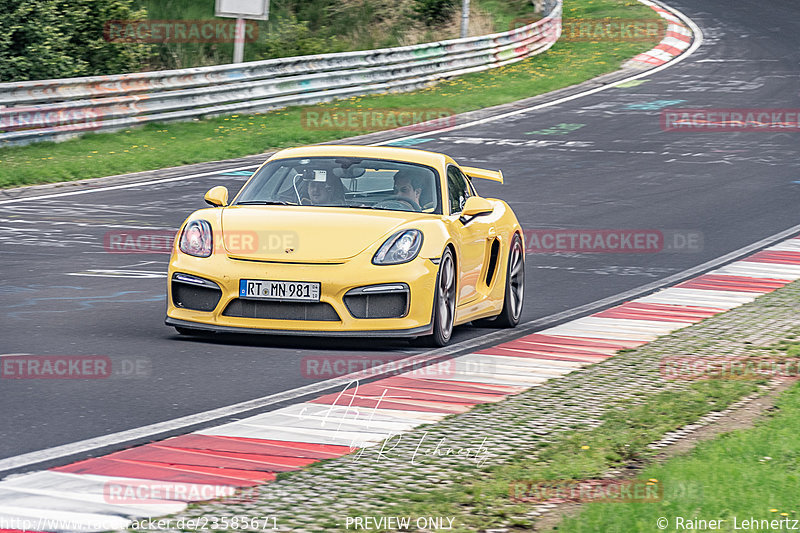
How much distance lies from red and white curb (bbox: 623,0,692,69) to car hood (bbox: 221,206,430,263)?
28148mm

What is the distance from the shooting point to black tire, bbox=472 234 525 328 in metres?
10.2

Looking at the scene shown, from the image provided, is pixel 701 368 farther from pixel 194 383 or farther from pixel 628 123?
pixel 628 123

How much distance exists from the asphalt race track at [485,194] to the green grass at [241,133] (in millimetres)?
1338

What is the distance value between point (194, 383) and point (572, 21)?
3778 centimetres

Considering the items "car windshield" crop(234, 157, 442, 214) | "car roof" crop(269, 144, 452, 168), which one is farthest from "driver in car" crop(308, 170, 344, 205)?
"car roof" crop(269, 144, 452, 168)

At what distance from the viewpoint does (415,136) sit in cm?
2489

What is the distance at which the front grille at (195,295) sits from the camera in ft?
27.8

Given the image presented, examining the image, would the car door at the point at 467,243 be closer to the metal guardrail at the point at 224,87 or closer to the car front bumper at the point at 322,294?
the car front bumper at the point at 322,294

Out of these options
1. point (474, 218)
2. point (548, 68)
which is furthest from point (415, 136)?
point (474, 218)

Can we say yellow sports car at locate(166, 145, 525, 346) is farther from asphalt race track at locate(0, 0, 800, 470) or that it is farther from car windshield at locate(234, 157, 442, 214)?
asphalt race track at locate(0, 0, 800, 470)

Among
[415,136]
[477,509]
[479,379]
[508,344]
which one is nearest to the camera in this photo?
[477,509]

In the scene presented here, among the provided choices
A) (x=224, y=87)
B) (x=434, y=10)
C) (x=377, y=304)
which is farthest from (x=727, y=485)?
(x=434, y=10)

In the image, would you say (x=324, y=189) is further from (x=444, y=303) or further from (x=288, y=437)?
(x=288, y=437)

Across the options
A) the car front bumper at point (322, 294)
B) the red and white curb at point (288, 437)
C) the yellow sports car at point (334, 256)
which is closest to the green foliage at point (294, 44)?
the red and white curb at point (288, 437)
